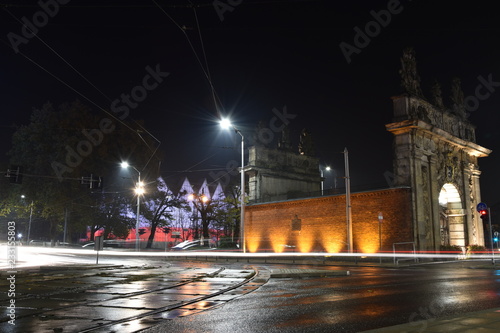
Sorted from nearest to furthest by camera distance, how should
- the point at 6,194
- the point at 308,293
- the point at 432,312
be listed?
1. the point at 432,312
2. the point at 308,293
3. the point at 6,194

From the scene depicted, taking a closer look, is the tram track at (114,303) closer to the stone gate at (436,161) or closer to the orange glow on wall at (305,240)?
the stone gate at (436,161)

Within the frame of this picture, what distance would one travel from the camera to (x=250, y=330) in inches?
254

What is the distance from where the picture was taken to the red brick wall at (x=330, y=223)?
31.6 meters

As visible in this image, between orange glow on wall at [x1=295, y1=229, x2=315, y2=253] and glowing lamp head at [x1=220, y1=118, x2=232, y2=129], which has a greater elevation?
glowing lamp head at [x1=220, y1=118, x2=232, y2=129]

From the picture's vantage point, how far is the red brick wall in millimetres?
31609

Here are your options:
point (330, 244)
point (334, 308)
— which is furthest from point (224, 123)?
point (334, 308)

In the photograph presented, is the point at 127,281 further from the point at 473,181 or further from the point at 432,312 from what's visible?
the point at 473,181

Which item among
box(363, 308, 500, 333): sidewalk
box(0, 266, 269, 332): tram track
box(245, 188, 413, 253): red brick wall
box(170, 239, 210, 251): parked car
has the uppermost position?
box(245, 188, 413, 253): red brick wall

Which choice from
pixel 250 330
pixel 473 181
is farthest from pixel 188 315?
pixel 473 181

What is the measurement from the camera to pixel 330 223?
35.2 m

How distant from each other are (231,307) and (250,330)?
221cm

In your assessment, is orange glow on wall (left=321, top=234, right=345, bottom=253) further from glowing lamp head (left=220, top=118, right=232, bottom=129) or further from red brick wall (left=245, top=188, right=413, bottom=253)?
glowing lamp head (left=220, top=118, right=232, bottom=129)

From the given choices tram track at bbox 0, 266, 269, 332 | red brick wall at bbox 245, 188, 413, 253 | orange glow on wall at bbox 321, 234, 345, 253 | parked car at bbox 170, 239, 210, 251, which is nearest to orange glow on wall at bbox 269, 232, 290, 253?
red brick wall at bbox 245, 188, 413, 253

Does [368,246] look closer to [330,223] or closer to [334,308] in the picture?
[330,223]
